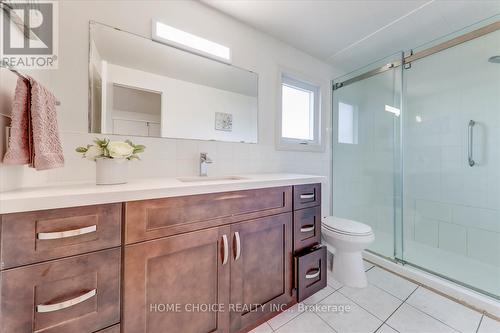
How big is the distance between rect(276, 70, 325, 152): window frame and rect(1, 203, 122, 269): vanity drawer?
1.50 meters

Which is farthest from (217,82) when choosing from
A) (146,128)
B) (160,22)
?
(146,128)

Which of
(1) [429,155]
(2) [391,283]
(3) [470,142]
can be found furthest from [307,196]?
(3) [470,142]

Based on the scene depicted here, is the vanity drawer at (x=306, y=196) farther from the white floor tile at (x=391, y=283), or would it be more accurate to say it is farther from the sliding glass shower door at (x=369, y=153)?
the sliding glass shower door at (x=369, y=153)

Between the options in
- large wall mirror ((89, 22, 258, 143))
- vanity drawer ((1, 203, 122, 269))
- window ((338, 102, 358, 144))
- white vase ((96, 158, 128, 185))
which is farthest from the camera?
window ((338, 102, 358, 144))

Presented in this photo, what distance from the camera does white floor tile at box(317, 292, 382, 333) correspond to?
122 cm

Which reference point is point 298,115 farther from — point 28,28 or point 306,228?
A: point 28,28

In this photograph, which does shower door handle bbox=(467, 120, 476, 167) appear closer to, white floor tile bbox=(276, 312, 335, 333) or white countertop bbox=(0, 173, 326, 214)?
white floor tile bbox=(276, 312, 335, 333)

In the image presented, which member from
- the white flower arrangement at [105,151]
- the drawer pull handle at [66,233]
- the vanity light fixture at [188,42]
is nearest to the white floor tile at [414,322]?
the drawer pull handle at [66,233]

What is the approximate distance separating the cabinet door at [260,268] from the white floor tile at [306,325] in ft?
0.37

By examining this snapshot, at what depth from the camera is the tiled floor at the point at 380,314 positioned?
1.22m

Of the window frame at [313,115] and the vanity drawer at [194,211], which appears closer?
the vanity drawer at [194,211]

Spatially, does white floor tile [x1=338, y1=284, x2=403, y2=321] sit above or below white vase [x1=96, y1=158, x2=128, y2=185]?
below

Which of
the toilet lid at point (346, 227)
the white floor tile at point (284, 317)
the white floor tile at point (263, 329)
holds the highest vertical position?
the toilet lid at point (346, 227)

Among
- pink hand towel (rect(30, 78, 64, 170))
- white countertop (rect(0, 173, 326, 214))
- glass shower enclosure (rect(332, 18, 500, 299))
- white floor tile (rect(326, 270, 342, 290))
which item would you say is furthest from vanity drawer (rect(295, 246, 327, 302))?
pink hand towel (rect(30, 78, 64, 170))
